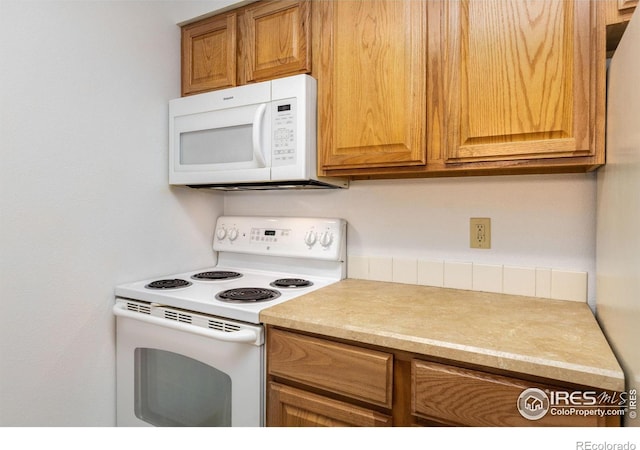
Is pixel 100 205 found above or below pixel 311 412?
above

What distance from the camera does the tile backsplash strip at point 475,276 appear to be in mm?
1336

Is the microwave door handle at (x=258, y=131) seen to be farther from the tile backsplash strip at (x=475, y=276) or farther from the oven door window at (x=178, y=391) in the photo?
the oven door window at (x=178, y=391)

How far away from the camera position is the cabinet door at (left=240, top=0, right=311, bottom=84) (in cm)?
151

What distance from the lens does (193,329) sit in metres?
1.29

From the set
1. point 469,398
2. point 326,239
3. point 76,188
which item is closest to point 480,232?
point 326,239

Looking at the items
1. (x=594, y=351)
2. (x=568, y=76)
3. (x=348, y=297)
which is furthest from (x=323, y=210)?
(x=594, y=351)

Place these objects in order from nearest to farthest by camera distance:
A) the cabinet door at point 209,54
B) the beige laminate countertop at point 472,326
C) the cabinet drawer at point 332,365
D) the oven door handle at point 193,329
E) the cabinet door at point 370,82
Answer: the beige laminate countertop at point 472,326 → the cabinet drawer at point 332,365 → the oven door handle at point 193,329 → the cabinet door at point 370,82 → the cabinet door at point 209,54

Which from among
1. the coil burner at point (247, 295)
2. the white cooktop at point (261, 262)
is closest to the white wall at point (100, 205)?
the white cooktop at point (261, 262)

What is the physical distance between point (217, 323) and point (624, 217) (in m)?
1.16

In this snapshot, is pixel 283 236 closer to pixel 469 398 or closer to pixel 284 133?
pixel 284 133

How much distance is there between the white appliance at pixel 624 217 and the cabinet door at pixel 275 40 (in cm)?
101

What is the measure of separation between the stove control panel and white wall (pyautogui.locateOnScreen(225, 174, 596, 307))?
0.28 feet

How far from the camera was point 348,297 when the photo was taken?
138cm

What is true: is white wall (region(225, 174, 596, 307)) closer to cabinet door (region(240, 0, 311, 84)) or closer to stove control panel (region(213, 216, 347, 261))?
stove control panel (region(213, 216, 347, 261))
